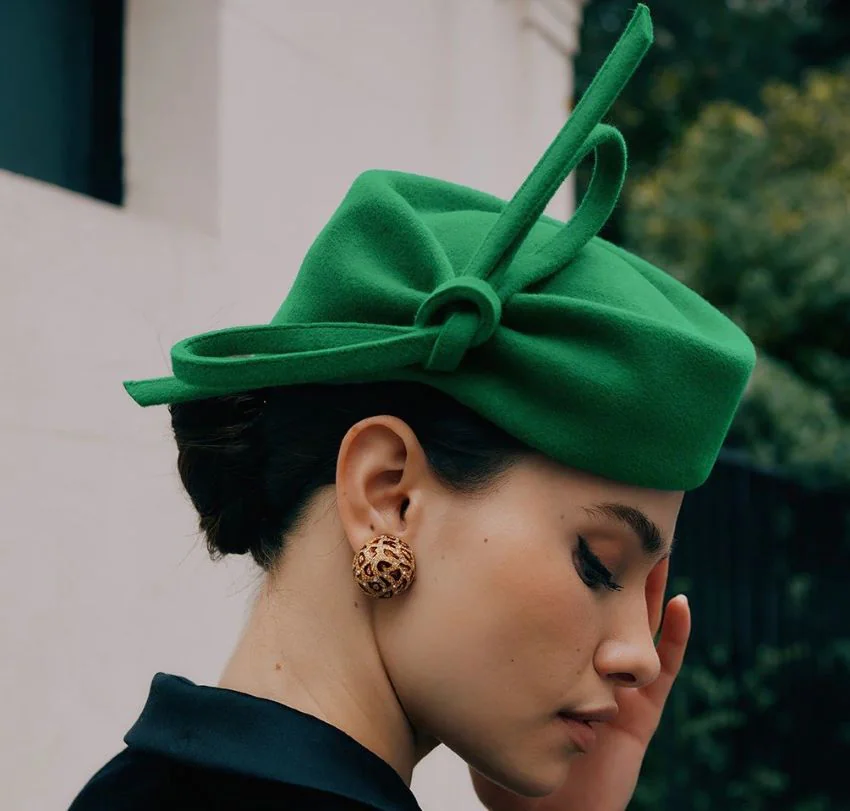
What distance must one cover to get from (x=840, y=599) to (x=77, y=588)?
5370 mm

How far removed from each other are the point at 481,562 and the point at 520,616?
8cm

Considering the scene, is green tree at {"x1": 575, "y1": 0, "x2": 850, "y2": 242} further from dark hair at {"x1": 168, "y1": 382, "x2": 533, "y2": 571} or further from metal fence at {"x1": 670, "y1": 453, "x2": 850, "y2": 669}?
dark hair at {"x1": 168, "y1": 382, "x2": 533, "y2": 571}

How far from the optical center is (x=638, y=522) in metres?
1.70

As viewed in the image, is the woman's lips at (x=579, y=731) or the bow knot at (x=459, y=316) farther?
the woman's lips at (x=579, y=731)

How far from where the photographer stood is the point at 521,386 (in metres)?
1.65

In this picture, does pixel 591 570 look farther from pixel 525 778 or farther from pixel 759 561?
pixel 759 561

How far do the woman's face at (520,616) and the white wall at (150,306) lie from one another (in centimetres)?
108

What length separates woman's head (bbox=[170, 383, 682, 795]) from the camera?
1.62m

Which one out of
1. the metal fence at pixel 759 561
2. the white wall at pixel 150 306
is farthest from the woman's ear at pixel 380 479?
the metal fence at pixel 759 561

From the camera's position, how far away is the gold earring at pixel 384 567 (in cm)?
162

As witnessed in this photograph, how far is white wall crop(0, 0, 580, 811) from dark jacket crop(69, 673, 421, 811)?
0.88 meters

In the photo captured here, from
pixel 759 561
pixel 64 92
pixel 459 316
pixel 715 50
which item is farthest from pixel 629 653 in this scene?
pixel 715 50

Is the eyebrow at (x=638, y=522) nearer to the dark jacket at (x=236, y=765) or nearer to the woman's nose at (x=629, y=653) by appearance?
the woman's nose at (x=629, y=653)

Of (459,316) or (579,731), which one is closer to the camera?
(459,316)
